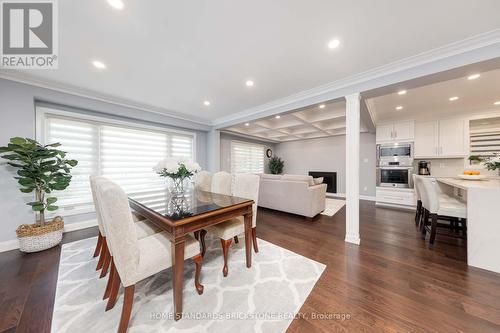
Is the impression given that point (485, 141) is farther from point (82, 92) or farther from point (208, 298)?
point (82, 92)

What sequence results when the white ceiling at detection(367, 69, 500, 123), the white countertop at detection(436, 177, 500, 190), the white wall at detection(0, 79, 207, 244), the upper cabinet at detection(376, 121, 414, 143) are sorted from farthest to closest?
1. the upper cabinet at detection(376, 121, 414, 143)
2. the white ceiling at detection(367, 69, 500, 123)
3. the white wall at detection(0, 79, 207, 244)
4. the white countertop at detection(436, 177, 500, 190)

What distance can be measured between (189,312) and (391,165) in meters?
5.43

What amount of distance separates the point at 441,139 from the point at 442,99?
1.56 meters

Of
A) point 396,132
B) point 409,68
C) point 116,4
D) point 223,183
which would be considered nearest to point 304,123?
point 396,132

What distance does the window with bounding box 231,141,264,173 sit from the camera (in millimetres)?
6418

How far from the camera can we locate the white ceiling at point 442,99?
2592 mm

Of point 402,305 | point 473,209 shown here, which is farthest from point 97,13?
point 473,209

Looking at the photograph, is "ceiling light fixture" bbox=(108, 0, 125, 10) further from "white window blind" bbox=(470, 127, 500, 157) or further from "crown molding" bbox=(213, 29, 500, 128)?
"white window blind" bbox=(470, 127, 500, 157)

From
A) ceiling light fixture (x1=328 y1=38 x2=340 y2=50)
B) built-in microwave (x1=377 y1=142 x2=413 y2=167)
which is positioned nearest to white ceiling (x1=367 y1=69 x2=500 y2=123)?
built-in microwave (x1=377 y1=142 x2=413 y2=167)

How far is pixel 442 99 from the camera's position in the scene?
321 cm

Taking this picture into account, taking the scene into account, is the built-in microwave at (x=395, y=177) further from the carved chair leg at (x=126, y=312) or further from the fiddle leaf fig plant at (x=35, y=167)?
the fiddle leaf fig plant at (x=35, y=167)

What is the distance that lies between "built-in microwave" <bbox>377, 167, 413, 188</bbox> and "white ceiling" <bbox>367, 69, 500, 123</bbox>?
4.46 feet

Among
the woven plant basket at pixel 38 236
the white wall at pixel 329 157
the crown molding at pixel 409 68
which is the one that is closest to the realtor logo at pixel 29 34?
the woven plant basket at pixel 38 236

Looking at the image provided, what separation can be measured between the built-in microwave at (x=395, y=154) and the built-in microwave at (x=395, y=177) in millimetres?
133
